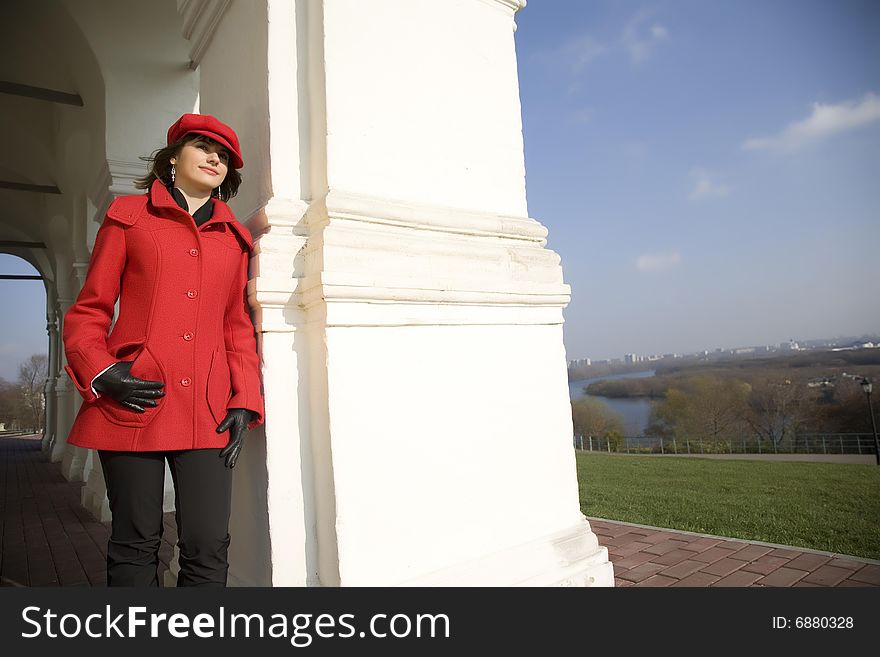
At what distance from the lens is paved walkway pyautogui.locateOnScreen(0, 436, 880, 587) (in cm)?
288

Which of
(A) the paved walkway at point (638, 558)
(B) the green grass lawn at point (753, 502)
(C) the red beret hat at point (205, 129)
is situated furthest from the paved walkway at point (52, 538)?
(B) the green grass lawn at point (753, 502)

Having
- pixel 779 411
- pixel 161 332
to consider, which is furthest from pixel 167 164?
pixel 779 411

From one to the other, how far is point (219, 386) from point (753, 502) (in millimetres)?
7919

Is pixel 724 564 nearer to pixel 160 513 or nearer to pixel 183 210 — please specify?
pixel 160 513

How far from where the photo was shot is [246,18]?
7.17ft

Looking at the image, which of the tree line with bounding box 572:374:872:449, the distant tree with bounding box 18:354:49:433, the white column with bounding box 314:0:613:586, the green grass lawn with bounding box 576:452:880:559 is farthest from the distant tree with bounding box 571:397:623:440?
the white column with bounding box 314:0:613:586

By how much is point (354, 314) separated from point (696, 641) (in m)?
1.54

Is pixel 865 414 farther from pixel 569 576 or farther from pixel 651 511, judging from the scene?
pixel 569 576

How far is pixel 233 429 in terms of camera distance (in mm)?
1706

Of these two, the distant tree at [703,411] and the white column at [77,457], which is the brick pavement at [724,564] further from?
the distant tree at [703,411]

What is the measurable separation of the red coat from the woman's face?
117 mm

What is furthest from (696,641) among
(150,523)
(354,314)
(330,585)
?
(150,523)

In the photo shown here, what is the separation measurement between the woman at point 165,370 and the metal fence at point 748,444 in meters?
23.7

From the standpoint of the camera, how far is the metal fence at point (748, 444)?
24266mm
